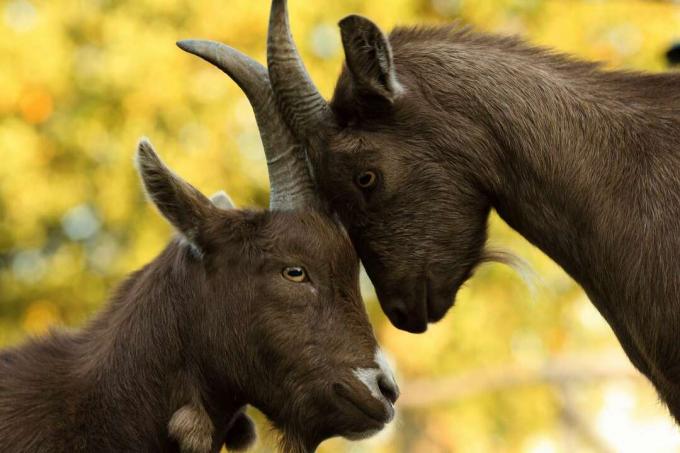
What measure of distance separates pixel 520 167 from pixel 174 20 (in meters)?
8.80

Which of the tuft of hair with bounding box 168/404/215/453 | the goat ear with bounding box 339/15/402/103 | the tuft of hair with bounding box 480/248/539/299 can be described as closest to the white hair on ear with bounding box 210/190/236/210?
the goat ear with bounding box 339/15/402/103

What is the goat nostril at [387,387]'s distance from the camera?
232 inches

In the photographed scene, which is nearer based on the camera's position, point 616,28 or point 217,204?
point 217,204

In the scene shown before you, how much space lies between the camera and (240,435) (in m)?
6.30

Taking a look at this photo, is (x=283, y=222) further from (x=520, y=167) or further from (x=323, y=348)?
(x=520, y=167)

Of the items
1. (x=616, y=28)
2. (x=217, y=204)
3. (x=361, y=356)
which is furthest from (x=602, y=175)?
(x=616, y=28)

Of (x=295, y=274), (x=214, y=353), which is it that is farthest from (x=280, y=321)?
(x=214, y=353)

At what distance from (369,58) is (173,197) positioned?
112cm

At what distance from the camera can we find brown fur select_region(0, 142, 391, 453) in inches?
231

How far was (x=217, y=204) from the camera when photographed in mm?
6691

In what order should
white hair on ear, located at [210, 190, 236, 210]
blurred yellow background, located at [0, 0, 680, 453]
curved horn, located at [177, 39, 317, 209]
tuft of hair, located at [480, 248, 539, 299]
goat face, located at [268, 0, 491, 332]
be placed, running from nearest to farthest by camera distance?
1. goat face, located at [268, 0, 491, 332]
2. curved horn, located at [177, 39, 317, 209]
3. tuft of hair, located at [480, 248, 539, 299]
4. white hair on ear, located at [210, 190, 236, 210]
5. blurred yellow background, located at [0, 0, 680, 453]

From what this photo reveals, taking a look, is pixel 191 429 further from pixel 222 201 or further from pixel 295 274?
pixel 222 201

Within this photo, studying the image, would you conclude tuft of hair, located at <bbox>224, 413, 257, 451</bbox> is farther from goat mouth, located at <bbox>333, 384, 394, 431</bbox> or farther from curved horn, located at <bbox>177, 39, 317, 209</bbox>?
curved horn, located at <bbox>177, 39, 317, 209</bbox>

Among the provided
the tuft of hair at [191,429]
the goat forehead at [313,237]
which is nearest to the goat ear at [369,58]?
the goat forehead at [313,237]
